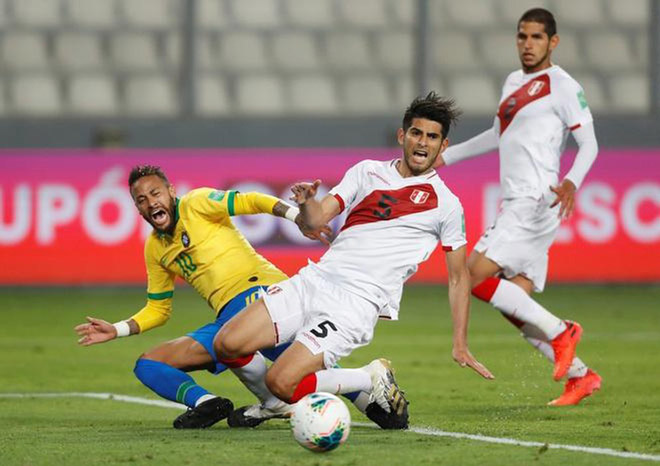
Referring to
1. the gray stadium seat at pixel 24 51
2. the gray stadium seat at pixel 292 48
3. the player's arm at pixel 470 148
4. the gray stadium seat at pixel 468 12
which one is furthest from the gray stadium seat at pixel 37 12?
the player's arm at pixel 470 148

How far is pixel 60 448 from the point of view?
6.32m

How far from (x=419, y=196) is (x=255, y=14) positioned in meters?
12.6

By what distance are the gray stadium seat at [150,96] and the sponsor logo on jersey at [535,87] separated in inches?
410

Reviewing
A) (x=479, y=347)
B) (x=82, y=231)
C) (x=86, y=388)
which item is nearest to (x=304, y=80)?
(x=82, y=231)

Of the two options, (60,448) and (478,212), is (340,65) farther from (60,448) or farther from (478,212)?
(60,448)

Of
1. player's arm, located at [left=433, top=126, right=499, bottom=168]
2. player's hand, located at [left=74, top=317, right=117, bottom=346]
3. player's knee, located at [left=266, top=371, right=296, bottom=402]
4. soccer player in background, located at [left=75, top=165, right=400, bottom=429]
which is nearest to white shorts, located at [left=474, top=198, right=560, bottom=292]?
player's arm, located at [left=433, top=126, right=499, bottom=168]

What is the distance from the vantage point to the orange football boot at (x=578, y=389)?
8.12m

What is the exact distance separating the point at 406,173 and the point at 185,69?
1190 cm

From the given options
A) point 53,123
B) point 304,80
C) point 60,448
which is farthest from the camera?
point 304,80

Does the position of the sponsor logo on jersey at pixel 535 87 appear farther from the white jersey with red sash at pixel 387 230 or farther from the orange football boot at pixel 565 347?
the white jersey with red sash at pixel 387 230

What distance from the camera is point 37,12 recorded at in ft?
60.1

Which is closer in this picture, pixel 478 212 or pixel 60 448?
pixel 60 448

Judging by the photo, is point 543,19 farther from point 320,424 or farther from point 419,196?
point 320,424

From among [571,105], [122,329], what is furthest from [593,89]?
[122,329]
